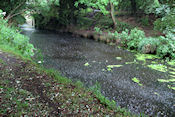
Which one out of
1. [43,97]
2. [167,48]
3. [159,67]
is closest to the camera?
[43,97]

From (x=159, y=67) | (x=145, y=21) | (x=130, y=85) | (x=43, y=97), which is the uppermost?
(x=145, y=21)

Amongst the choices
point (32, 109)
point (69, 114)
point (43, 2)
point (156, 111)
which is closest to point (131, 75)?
point (156, 111)

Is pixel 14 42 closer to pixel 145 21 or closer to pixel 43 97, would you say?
pixel 43 97

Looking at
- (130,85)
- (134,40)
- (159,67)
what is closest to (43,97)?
(130,85)

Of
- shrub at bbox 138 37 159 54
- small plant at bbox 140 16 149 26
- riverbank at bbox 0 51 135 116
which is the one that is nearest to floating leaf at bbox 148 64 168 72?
shrub at bbox 138 37 159 54

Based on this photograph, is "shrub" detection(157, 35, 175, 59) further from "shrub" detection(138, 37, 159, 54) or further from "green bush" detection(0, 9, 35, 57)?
"green bush" detection(0, 9, 35, 57)

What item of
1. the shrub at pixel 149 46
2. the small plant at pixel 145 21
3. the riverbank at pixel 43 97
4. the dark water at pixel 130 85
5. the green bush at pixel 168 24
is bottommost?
the dark water at pixel 130 85

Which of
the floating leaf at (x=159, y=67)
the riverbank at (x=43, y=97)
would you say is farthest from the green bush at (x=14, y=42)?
the floating leaf at (x=159, y=67)

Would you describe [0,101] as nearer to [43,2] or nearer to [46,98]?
[46,98]

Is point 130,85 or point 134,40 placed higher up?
point 134,40

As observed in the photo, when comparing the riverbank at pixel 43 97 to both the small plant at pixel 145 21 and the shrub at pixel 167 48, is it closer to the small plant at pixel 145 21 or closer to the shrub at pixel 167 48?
the shrub at pixel 167 48

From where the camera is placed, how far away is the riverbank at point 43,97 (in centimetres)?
401

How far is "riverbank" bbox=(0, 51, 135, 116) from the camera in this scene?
4.01 metres

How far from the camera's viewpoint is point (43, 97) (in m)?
4.66
